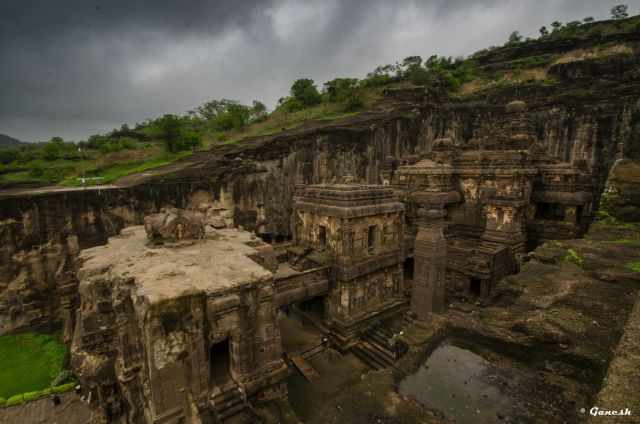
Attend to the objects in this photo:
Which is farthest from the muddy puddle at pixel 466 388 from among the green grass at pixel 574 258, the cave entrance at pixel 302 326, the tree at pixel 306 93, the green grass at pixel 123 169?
the tree at pixel 306 93

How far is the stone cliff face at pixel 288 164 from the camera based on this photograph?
50.6 feet

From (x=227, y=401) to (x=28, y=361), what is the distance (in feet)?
44.1

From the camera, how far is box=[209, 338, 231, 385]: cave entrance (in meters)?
6.79

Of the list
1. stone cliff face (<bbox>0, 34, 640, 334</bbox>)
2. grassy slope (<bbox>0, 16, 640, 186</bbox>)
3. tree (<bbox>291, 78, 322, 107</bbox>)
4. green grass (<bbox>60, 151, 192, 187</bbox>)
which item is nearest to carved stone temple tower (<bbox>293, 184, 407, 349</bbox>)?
stone cliff face (<bbox>0, 34, 640, 334</bbox>)

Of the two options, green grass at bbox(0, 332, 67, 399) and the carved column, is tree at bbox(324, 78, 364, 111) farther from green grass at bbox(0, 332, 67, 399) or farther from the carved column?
green grass at bbox(0, 332, 67, 399)

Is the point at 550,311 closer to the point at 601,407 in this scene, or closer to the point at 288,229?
the point at 601,407

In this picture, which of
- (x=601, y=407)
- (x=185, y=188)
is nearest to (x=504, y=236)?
(x=601, y=407)

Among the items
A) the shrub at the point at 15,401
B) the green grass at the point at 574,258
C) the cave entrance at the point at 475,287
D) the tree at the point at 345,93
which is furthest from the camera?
the tree at the point at 345,93

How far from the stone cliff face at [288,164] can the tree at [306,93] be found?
11.6 meters

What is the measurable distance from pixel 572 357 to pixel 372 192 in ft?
32.1

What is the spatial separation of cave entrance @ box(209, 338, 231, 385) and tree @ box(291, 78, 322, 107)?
132 ft

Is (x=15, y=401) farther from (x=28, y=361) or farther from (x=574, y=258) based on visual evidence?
(x=574, y=258)

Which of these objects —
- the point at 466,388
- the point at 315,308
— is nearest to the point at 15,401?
the point at 315,308

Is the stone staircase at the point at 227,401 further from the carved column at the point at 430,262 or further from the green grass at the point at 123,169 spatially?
the green grass at the point at 123,169
